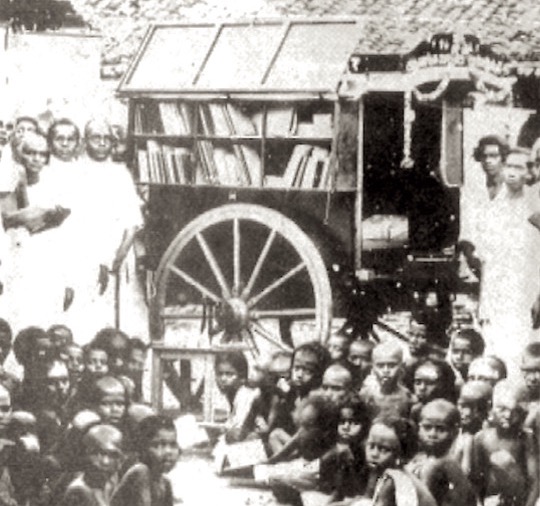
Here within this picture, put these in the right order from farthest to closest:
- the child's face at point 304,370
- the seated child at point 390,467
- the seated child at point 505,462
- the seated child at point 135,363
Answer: the seated child at point 135,363
the child's face at point 304,370
the seated child at point 505,462
the seated child at point 390,467

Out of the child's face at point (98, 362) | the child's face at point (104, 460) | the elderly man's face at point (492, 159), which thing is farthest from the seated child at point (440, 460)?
the child's face at point (98, 362)

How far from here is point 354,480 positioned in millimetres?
3373

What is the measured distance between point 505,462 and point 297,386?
0.54 meters

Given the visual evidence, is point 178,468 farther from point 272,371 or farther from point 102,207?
point 102,207

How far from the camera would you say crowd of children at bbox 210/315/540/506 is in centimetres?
335

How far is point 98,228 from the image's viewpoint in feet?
11.9

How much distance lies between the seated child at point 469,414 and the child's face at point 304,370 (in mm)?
367

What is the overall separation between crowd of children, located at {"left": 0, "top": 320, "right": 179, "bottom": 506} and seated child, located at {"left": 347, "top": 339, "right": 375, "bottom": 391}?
0.47 metres

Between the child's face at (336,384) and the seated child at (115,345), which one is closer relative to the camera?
the child's face at (336,384)

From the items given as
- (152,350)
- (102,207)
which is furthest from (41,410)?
(102,207)

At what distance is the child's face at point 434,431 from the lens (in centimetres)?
336

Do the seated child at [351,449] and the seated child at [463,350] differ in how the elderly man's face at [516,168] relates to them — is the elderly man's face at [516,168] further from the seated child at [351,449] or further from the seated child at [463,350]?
the seated child at [351,449]

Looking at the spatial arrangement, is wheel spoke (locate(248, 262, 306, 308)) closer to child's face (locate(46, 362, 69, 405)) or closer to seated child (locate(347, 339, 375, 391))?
seated child (locate(347, 339, 375, 391))

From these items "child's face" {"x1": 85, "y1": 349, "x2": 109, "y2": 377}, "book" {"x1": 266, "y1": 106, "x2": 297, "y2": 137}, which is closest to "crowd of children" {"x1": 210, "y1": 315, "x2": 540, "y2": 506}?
"child's face" {"x1": 85, "y1": 349, "x2": 109, "y2": 377}
